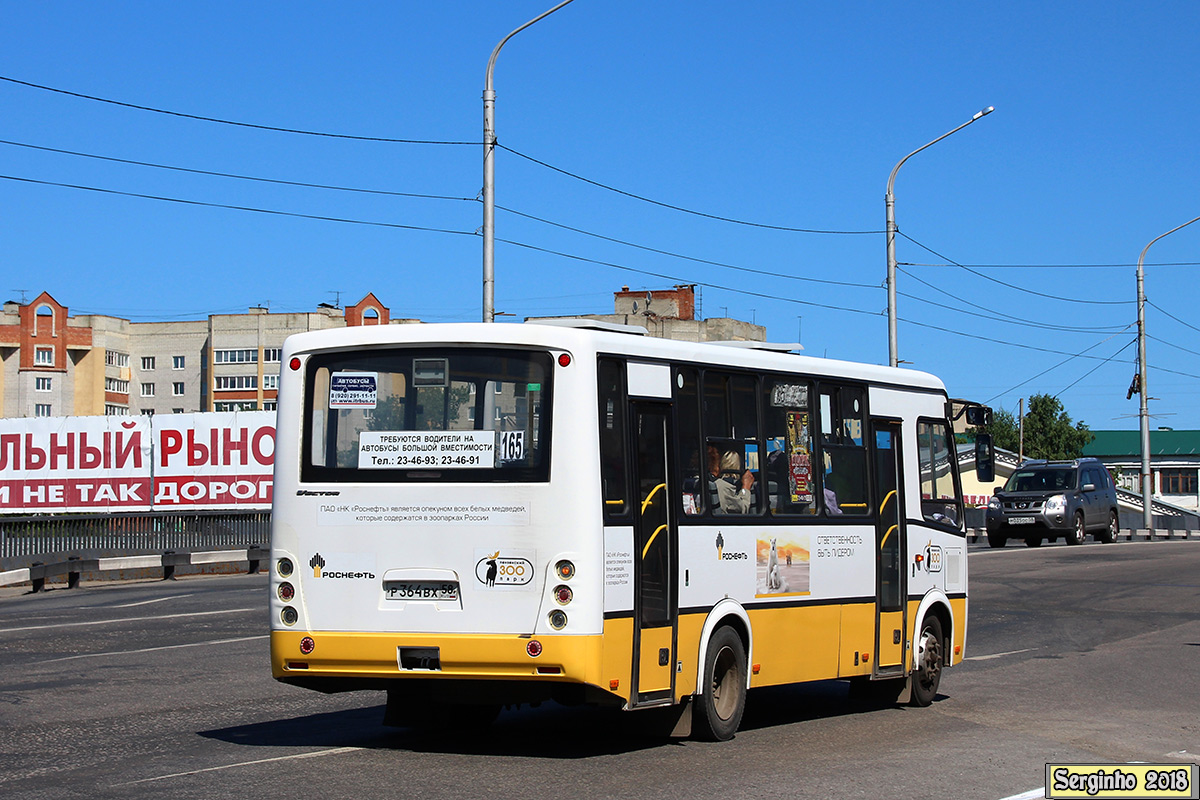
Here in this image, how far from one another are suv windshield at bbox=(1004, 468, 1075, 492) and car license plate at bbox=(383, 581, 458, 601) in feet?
102

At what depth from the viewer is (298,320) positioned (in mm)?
131375

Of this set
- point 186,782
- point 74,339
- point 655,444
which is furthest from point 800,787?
point 74,339

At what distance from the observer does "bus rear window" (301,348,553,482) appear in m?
9.31

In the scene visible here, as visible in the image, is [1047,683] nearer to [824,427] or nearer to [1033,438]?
[824,427]

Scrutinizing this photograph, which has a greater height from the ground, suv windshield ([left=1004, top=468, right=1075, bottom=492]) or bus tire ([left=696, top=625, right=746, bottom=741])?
suv windshield ([left=1004, top=468, right=1075, bottom=492])

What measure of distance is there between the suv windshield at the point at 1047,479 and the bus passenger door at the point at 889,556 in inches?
1045

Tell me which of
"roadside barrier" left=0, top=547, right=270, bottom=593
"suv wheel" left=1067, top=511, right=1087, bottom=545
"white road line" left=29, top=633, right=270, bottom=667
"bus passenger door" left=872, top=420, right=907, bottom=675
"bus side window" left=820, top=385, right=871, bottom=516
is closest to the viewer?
"bus side window" left=820, top=385, right=871, bottom=516

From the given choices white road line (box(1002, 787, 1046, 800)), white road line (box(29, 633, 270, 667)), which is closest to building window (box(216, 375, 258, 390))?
white road line (box(29, 633, 270, 667))

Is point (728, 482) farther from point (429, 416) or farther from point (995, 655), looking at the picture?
point (995, 655)

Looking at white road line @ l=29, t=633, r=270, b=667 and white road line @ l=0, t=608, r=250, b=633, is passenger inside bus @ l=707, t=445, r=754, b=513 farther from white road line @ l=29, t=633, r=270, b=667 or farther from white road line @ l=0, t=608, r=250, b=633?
white road line @ l=0, t=608, r=250, b=633

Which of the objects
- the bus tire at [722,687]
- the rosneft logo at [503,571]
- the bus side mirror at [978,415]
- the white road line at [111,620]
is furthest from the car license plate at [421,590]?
the white road line at [111,620]

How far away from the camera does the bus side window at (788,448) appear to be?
11133 mm

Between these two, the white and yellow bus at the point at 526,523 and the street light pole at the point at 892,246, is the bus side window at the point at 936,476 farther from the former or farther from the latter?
the street light pole at the point at 892,246

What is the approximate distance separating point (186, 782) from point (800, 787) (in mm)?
3490
